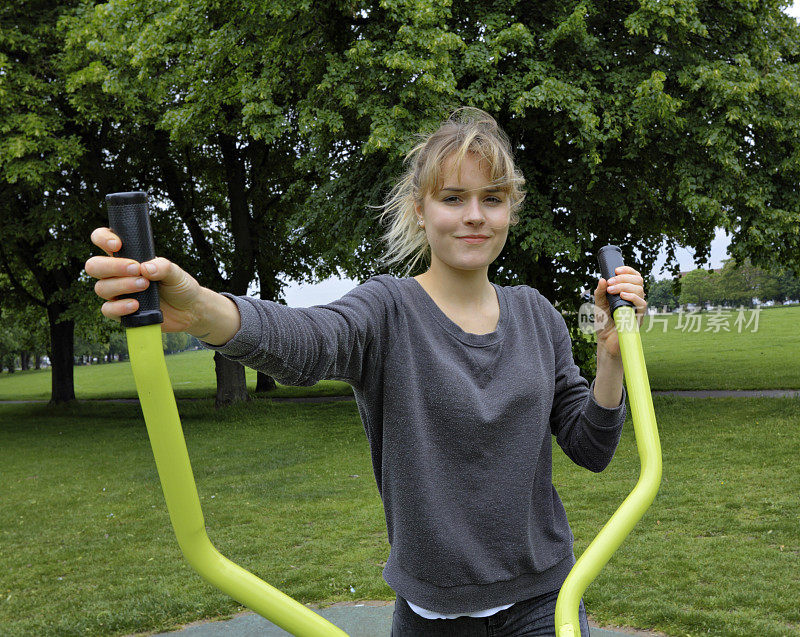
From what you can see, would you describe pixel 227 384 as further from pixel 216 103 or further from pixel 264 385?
pixel 216 103

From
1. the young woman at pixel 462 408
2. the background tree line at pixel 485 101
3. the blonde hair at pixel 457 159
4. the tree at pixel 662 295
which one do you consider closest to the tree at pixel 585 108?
the background tree line at pixel 485 101

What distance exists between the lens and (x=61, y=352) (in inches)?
829

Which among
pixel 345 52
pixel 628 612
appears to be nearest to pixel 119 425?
pixel 345 52

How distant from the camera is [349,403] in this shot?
65.4 ft

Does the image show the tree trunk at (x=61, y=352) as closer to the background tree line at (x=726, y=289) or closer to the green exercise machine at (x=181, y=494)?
the background tree line at (x=726, y=289)

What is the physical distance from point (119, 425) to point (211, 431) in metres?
3.76

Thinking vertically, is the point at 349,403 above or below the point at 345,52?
below

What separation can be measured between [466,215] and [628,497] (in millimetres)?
767

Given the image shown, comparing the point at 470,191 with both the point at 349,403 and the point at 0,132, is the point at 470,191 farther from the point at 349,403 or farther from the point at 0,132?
the point at 349,403

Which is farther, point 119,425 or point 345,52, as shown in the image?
point 119,425

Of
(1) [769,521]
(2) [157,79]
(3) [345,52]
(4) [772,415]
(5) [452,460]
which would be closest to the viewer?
(5) [452,460]

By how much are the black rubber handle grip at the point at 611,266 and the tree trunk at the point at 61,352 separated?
20431mm

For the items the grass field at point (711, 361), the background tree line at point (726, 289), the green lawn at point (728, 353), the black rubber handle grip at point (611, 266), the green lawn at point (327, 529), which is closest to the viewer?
the black rubber handle grip at point (611, 266)

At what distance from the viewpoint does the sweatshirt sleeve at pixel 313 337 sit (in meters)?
1.47
